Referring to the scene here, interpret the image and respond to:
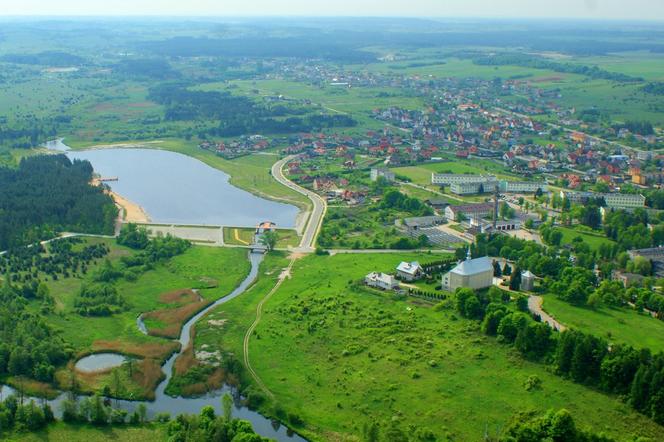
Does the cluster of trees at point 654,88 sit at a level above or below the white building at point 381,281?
above

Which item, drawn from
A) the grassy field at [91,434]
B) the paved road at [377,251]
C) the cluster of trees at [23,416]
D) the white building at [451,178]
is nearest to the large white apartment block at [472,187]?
the white building at [451,178]

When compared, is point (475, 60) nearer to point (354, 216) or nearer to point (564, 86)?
point (564, 86)

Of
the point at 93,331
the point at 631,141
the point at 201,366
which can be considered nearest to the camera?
the point at 201,366

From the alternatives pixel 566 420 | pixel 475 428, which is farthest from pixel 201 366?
pixel 566 420

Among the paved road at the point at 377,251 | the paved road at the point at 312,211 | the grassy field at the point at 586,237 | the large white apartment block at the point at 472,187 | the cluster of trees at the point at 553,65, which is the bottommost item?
the paved road at the point at 312,211

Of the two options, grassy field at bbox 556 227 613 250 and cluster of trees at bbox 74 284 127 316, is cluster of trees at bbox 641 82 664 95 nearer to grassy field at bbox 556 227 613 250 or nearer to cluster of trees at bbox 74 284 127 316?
grassy field at bbox 556 227 613 250

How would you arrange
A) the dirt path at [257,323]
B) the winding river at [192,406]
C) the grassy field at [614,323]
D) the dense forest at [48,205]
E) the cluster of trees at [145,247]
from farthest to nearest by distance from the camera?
the dense forest at [48,205] → the cluster of trees at [145,247] → the grassy field at [614,323] → the dirt path at [257,323] → the winding river at [192,406]

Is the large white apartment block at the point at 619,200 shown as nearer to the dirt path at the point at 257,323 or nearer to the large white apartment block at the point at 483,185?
the large white apartment block at the point at 483,185
